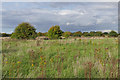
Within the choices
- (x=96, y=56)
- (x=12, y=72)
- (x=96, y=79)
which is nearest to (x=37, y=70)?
(x=12, y=72)

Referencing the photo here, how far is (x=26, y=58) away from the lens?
14.9 ft

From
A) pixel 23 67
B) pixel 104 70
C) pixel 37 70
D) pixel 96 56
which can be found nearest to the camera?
pixel 104 70

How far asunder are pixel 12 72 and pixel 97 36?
8.37m

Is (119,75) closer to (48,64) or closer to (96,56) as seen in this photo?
(96,56)

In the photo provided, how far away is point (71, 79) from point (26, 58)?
212cm

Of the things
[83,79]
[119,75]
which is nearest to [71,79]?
[83,79]

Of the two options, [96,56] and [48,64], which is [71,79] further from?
[96,56]

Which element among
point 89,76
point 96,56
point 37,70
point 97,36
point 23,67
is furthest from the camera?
point 97,36

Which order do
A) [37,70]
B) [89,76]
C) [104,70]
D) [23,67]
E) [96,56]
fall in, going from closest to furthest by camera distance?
[89,76] < [104,70] < [37,70] < [23,67] < [96,56]

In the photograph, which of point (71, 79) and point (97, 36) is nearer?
point (71, 79)

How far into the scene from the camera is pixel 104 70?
3221 mm

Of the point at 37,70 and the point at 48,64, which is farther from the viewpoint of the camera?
the point at 48,64

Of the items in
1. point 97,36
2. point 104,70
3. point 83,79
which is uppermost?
point 97,36

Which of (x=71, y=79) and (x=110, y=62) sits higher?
(x=110, y=62)
